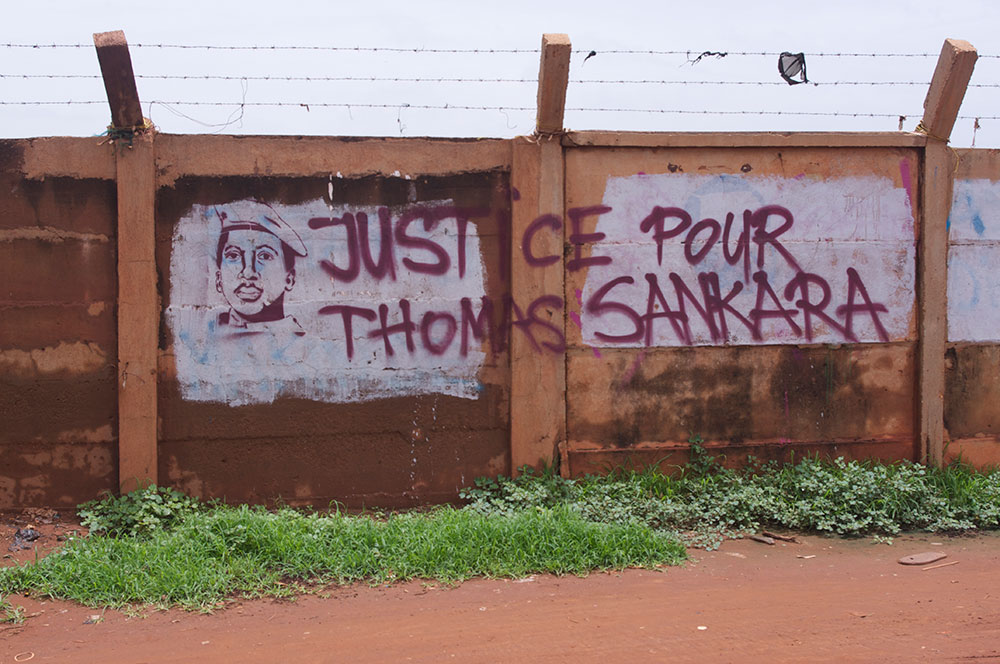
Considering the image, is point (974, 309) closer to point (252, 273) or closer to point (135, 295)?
point (252, 273)

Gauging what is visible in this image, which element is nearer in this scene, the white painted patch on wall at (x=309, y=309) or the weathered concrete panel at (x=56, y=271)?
the weathered concrete panel at (x=56, y=271)

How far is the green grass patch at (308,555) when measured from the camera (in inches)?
164

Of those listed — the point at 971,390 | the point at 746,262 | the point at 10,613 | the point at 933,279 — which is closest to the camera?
the point at 10,613

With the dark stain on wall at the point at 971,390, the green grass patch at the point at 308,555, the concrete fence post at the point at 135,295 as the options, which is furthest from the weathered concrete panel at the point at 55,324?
the dark stain on wall at the point at 971,390

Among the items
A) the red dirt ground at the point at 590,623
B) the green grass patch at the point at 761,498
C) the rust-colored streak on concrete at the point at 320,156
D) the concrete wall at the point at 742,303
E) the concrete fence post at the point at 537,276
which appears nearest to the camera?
the red dirt ground at the point at 590,623

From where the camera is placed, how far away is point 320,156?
543 centimetres

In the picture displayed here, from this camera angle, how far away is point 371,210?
18.0 feet

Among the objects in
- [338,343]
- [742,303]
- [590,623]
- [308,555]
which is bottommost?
[590,623]

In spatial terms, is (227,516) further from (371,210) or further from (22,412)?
(371,210)

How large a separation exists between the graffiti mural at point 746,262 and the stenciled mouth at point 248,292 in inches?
78.2

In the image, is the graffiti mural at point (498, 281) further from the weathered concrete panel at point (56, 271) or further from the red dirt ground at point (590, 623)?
the red dirt ground at point (590, 623)

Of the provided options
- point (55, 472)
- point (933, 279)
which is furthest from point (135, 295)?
point (933, 279)

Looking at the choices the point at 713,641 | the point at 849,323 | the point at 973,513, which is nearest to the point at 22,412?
the point at 713,641

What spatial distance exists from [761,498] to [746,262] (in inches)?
61.0
